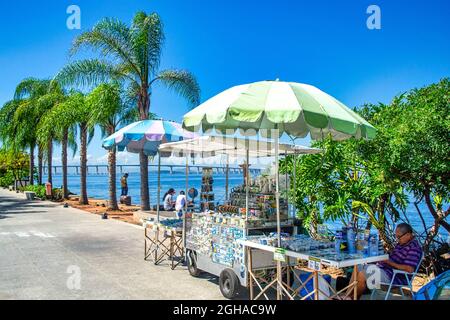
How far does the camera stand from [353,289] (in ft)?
17.6

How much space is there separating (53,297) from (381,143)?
5.63 m

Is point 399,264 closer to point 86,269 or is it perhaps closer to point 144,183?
point 86,269

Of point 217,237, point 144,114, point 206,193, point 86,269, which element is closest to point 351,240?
point 217,237

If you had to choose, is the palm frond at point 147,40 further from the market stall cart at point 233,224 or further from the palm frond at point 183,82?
the market stall cart at point 233,224

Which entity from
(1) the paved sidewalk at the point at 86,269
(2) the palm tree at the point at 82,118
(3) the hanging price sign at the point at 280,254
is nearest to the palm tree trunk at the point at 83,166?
(2) the palm tree at the point at 82,118

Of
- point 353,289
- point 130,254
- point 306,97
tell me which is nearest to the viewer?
point 306,97

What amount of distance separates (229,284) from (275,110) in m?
2.96

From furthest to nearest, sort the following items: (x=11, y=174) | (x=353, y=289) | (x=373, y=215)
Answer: (x=11, y=174) < (x=373, y=215) < (x=353, y=289)

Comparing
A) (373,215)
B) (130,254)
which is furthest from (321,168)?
(130,254)

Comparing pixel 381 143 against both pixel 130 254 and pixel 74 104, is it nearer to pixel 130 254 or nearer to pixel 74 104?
pixel 130 254

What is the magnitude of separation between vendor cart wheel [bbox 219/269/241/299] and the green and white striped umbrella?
2.26 metres

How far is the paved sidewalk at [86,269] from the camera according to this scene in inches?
251

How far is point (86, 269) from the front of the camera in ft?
25.8

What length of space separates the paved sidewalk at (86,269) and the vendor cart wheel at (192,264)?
107 mm
